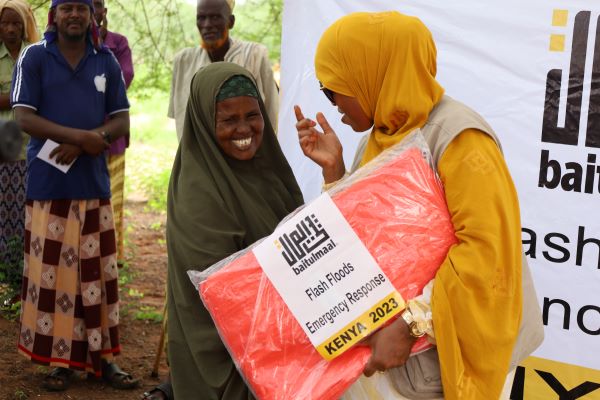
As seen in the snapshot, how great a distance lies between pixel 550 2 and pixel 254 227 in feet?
5.27

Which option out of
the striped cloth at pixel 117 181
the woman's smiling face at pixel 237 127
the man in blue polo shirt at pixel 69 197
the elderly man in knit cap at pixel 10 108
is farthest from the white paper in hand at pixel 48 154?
the striped cloth at pixel 117 181

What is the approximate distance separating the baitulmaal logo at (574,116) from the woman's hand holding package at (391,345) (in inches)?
58.1

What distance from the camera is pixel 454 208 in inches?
87.2

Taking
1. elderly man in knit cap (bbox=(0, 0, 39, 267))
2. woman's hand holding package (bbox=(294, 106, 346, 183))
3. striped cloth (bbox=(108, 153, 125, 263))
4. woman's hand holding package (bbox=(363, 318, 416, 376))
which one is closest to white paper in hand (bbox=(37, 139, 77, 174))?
elderly man in knit cap (bbox=(0, 0, 39, 267))

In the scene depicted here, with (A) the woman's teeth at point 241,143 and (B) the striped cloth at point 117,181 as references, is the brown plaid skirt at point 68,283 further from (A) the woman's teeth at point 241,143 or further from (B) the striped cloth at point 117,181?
(B) the striped cloth at point 117,181

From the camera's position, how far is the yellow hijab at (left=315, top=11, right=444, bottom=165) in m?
2.29

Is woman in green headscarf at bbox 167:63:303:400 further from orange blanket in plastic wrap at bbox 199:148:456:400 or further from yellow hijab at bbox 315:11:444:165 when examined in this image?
→ yellow hijab at bbox 315:11:444:165

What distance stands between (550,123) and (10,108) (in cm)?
408

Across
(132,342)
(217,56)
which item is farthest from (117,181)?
(132,342)

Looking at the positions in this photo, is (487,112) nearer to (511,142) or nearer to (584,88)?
(511,142)

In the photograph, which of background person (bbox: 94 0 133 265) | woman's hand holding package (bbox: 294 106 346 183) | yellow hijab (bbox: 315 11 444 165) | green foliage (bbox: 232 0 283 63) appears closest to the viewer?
yellow hijab (bbox: 315 11 444 165)

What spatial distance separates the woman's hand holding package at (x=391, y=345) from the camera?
2215 millimetres

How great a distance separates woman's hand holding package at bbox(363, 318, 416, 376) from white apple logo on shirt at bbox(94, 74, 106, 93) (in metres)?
2.87

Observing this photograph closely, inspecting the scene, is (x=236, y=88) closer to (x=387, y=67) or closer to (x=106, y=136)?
(x=387, y=67)
